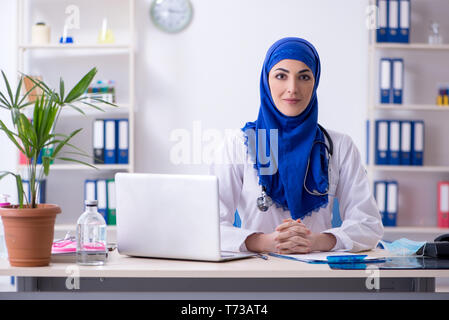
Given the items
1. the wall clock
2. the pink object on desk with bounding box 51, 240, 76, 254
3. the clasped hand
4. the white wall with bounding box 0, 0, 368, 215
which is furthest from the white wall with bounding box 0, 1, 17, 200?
the clasped hand

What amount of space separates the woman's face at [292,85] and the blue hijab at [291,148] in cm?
2

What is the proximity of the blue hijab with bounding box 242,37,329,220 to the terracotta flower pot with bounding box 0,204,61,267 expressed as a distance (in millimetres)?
725

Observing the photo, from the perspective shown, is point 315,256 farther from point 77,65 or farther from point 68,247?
point 77,65

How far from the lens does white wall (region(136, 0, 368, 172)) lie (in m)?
3.78

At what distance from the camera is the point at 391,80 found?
11.6 ft

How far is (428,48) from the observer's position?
3600 millimetres


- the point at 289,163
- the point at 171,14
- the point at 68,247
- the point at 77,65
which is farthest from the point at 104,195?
the point at 68,247

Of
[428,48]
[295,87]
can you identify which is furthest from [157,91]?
[295,87]

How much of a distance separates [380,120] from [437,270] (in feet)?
7.45

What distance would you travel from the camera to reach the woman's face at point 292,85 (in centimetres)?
189

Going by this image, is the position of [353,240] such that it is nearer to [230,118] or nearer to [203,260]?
[203,260]

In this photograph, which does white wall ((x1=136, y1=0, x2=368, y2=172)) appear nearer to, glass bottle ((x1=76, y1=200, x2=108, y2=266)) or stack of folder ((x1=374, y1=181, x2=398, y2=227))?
stack of folder ((x1=374, y1=181, x2=398, y2=227))

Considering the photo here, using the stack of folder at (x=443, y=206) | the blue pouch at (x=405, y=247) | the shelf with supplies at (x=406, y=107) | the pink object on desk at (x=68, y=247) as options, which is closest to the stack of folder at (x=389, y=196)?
the stack of folder at (x=443, y=206)
